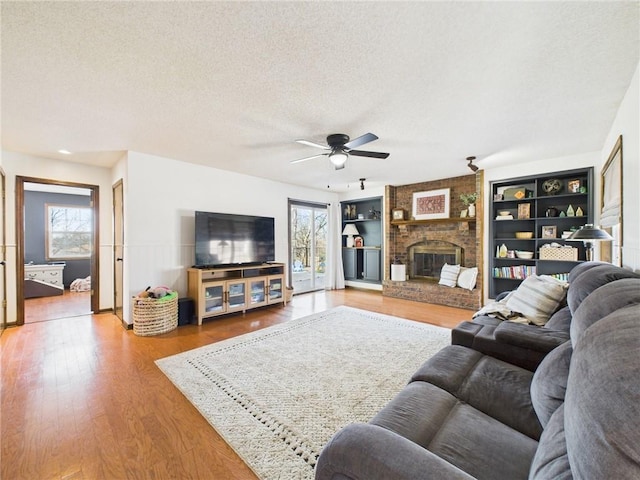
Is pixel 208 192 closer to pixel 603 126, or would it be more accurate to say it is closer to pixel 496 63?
pixel 496 63

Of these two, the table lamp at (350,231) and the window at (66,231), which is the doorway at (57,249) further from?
the table lamp at (350,231)

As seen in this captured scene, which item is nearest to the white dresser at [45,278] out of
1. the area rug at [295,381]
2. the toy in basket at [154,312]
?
the toy in basket at [154,312]

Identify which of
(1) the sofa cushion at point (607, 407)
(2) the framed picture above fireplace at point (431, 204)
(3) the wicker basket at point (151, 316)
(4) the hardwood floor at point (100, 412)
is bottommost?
(4) the hardwood floor at point (100, 412)

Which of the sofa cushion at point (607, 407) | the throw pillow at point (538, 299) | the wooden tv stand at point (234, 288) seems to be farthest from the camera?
the wooden tv stand at point (234, 288)

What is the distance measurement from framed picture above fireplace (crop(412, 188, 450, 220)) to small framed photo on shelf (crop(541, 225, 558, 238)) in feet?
5.00

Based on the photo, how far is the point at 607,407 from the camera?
22.9 inches

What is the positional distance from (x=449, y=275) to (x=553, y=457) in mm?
4812

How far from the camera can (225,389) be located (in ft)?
7.29

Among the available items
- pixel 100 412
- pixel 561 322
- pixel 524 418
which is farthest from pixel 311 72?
pixel 100 412

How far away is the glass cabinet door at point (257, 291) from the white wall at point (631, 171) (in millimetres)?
4251

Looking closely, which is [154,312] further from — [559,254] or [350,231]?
[559,254]

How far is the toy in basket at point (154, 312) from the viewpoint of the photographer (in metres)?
3.42

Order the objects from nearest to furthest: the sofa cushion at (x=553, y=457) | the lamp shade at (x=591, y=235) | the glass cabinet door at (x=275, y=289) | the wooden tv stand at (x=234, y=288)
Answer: the sofa cushion at (x=553, y=457), the lamp shade at (x=591, y=235), the wooden tv stand at (x=234, y=288), the glass cabinet door at (x=275, y=289)

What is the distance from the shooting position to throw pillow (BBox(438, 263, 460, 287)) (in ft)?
16.9
